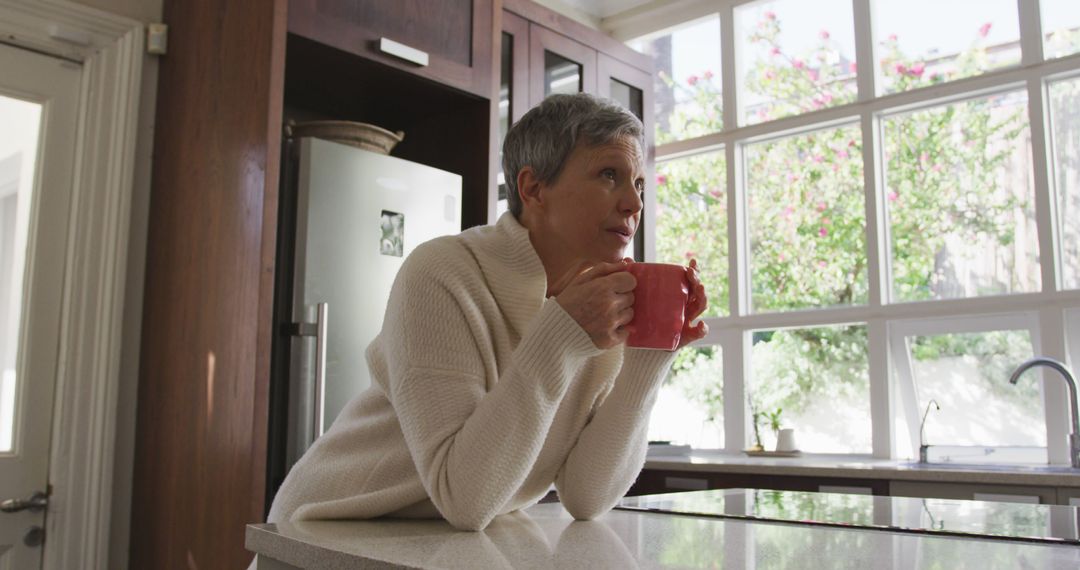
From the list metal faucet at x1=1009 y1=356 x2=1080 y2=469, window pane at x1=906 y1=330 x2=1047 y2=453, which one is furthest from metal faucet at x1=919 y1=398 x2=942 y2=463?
metal faucet at x1=1009 y1=356 x2=1080 y2=469

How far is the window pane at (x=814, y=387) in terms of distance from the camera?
3764 millimetres

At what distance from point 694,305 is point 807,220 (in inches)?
121

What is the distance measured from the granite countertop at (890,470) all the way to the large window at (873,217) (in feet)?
1.19

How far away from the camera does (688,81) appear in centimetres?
441

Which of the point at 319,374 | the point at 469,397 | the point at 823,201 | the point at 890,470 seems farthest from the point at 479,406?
the point at 823,201

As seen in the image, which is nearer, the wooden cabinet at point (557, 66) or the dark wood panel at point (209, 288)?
the dark wood panel at point (209, 288)

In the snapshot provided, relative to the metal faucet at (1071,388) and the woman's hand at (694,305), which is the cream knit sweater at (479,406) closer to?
the woman's hand at (694,305)

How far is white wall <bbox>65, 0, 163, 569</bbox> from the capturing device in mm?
2572

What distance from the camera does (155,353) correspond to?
258 cm

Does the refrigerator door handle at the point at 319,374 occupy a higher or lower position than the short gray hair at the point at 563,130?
lower

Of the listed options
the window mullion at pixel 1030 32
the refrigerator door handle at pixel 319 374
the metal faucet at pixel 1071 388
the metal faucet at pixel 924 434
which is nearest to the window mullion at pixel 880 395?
the metal faucet at pixel 924 434

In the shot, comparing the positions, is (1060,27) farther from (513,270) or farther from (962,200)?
(513,270)

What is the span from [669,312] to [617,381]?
0.19 metres

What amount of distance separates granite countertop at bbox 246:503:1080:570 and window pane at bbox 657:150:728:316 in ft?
10.4
